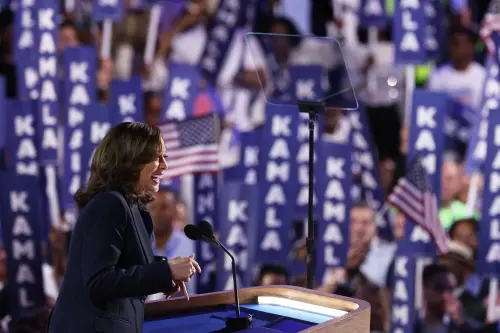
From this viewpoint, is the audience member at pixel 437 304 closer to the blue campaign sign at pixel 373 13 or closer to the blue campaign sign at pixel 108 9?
the blue campaign sign at pixel 373 13

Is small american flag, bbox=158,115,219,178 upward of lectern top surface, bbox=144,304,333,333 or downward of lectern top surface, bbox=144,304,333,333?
upward

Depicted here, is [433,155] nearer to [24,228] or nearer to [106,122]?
[106,122]

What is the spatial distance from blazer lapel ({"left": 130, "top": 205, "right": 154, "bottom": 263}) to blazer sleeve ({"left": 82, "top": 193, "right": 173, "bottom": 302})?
0.18 ft

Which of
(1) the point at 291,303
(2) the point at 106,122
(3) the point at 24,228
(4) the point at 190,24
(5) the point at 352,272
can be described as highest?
(4) the point at 190,24

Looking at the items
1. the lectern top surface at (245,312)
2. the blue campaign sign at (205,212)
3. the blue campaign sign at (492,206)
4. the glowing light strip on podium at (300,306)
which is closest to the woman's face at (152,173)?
the lectern top surface at (245,312)

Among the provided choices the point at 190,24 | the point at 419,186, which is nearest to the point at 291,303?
the point at 419,186

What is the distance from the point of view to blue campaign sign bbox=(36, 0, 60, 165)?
6.16 m

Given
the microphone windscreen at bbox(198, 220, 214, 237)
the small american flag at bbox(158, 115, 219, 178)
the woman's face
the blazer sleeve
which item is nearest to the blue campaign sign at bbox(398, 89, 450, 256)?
the small american flag at bbox(158, 115, 219, 178)

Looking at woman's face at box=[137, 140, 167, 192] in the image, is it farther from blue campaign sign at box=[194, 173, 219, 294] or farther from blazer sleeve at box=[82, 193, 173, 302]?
blue campaign sign at box=[194, 173, 219, 294]

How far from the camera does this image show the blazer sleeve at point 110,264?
1634 millimetres

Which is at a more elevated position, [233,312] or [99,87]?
[99,87]

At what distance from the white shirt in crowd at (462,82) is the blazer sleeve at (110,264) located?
18.1 feet

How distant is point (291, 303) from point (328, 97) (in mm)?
1039

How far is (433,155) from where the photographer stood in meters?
5.78
